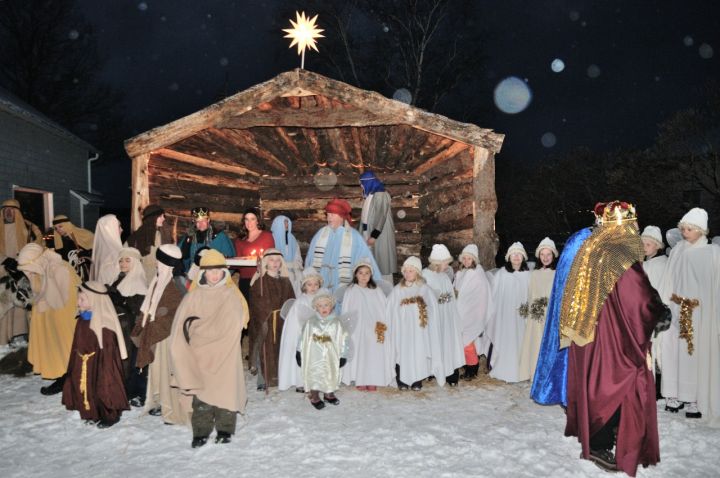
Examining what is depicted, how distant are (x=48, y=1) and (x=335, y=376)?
2534 cm

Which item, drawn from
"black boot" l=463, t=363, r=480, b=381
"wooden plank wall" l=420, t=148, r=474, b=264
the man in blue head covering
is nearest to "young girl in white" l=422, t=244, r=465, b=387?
"black boot" l=463, t=363, r=480, b=381

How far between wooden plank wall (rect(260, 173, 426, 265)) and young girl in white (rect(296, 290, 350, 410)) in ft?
17.0

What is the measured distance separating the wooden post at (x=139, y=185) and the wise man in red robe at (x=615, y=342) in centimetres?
644

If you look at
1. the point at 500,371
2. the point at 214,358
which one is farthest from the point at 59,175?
the point at 500,371

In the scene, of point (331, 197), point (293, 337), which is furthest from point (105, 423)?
point (331, 197)

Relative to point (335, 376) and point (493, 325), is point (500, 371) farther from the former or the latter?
point (335, 376)

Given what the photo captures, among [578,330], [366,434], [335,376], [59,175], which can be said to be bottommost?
[366,434]

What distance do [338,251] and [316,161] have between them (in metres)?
4.16

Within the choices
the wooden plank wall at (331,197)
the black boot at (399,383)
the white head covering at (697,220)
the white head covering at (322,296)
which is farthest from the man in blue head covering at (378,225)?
the white head covering at (697,220)

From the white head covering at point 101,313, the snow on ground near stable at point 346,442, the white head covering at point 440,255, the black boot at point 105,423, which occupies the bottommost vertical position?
the snow on ground near stable at point 346,442

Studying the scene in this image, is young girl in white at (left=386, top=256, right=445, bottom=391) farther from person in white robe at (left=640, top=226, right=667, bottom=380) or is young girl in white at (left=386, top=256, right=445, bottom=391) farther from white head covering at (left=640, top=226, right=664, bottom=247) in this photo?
white head covering at (left=640, top=226, right=664, bottom=247)

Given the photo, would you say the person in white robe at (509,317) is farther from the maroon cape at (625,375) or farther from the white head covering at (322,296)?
the white head covering at (322,296)

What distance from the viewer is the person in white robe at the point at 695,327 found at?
15.8ft

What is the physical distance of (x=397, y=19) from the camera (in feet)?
55.8
